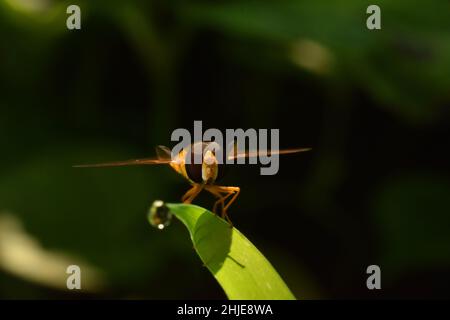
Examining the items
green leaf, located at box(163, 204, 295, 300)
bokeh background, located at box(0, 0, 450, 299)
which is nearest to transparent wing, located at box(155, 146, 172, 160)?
green leaf, located at box(163, 204, 295, 300)

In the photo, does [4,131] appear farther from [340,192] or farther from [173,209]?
[173,209]

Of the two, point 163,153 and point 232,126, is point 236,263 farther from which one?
point 232,126

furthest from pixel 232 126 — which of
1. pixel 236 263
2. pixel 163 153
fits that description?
pixel 236 263

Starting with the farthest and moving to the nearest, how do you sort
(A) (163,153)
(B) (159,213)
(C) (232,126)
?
→ (C) (232,126), (A) (163,153), (B) (159,213)

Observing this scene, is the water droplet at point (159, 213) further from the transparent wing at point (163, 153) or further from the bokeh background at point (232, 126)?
the bokeh background at point (232, 126)

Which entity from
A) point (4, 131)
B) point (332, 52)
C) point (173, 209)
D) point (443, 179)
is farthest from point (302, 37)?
point (173, 209)

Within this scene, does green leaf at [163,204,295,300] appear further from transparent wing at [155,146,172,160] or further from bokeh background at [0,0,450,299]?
bokeh background at [0,0,450,299]

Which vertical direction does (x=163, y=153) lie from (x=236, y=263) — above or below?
above
